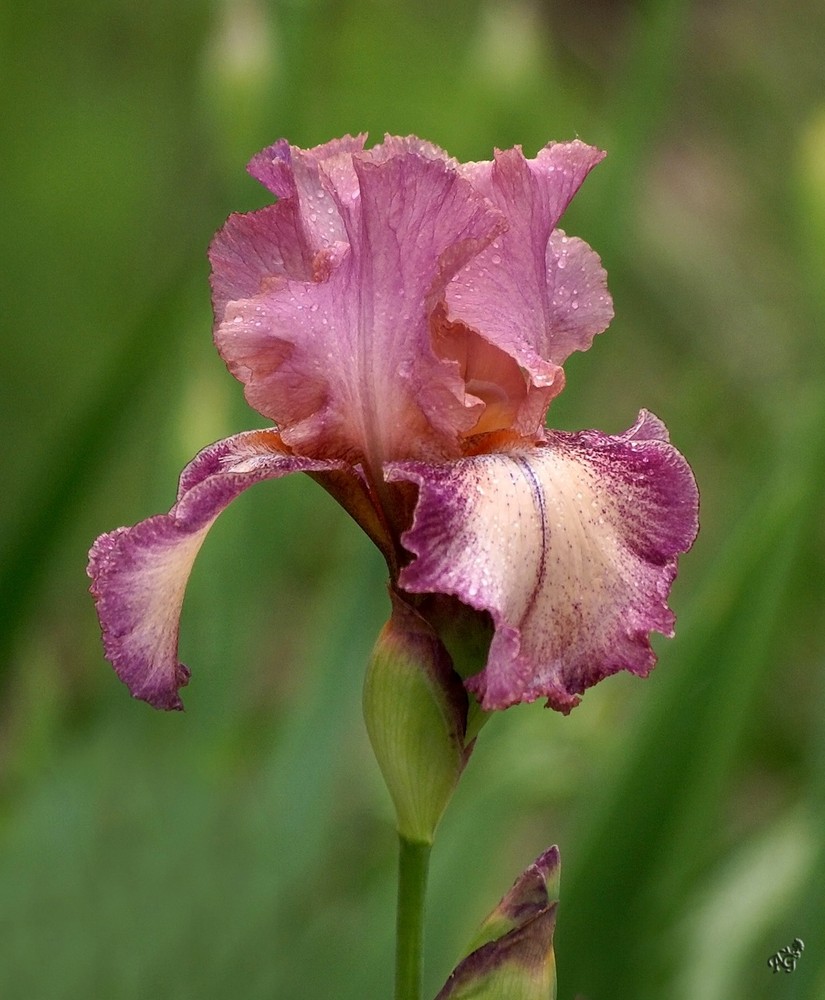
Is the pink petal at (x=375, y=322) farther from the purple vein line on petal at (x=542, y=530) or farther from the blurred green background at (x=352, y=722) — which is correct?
the blurred green background at (x=352, y=722)

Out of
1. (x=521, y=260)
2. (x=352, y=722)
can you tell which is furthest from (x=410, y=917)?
(x=352, y=722)

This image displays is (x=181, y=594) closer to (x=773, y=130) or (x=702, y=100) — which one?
(x=773, y=130)

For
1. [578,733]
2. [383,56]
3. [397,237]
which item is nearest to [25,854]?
[578,733]

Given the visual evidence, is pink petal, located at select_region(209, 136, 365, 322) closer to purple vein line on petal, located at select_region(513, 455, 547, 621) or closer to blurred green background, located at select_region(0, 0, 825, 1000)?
purple vein line on petal, located at select_region(513, 455, 547, 621)

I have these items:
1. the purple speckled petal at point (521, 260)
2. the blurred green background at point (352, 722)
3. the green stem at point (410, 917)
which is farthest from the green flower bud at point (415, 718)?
the blurred green background at point (352, 722)

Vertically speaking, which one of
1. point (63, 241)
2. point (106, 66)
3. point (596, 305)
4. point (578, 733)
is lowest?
point (578, 733)
